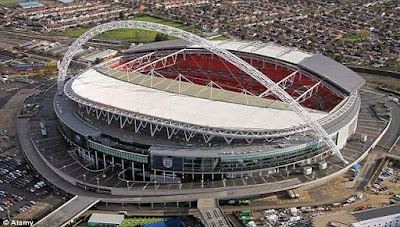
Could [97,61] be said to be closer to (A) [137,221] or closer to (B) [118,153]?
(B) [118,153]

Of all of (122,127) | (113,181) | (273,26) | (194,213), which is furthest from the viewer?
(273,26)

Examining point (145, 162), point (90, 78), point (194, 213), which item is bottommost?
point (194, 213)

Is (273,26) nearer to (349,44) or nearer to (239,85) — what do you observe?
(349,44)

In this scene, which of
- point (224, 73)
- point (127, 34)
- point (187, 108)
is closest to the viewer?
point (187, 108)

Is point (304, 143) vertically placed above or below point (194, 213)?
above

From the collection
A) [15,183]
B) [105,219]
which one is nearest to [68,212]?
[105,219]

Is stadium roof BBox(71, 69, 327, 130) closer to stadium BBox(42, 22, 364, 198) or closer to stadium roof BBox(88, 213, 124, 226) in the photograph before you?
stadium BBox(42, 22, 364, 198)

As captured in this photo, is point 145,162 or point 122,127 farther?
point 122,127

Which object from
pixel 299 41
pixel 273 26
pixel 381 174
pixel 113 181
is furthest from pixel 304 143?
pixel 273 26
